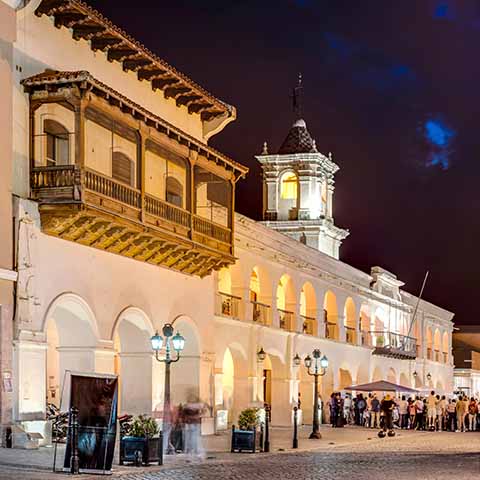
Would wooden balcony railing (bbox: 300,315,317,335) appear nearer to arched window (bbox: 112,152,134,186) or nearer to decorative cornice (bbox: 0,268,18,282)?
arched window (bbox: 112,152,134,186)

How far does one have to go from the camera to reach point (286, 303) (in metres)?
44.4

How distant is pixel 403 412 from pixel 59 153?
2305 centimetres

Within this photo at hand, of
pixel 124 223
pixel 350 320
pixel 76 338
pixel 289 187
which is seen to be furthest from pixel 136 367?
pixel 289 187

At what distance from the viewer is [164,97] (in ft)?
106

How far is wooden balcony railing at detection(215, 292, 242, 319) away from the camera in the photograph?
3656cm

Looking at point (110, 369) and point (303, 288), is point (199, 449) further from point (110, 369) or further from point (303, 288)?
point (303, 288)

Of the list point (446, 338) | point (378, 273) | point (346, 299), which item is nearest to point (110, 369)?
point (346, 299)

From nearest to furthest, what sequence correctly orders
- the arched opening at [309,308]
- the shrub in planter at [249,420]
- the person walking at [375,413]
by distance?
the shrub in planter at [249,420] → the person walking at [375,413] → the arched opening at [309,308]

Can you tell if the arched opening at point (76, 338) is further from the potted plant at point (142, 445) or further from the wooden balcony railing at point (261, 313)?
the wooden balcony railing at point (261, 313)

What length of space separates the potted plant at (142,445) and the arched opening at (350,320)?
29267 mm

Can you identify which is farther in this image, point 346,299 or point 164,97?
point 346,299

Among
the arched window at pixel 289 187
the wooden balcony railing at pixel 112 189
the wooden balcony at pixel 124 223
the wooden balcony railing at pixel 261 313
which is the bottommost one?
the wooden balcony railing at pixel 261 313

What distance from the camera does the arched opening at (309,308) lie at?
46.2 m

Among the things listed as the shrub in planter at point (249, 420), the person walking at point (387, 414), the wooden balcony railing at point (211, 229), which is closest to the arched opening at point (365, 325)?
the person walking at point (387, 414)
